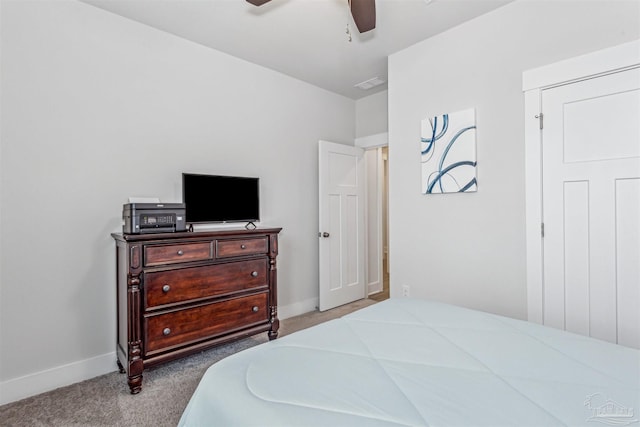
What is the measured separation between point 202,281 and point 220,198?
82 cm

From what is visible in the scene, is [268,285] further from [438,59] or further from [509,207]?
[438,59]

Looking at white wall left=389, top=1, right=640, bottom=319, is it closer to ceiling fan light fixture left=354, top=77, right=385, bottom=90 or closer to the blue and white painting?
the blue and white painting

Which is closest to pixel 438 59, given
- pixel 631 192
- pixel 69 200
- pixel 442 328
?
pixel 631 192

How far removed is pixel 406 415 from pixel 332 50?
308cm

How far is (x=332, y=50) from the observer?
10.1 feet

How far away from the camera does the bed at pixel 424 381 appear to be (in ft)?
2.75

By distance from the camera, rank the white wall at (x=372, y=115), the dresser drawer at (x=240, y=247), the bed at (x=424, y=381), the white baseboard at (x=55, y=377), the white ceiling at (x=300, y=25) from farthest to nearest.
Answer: the white wall at (x=372, y=115) → the dresser drawer at (x=240, y=247) → the white ceiling at (x=300, y=25) → the white baseboard at (x=55, y=377) → the bed at (x=424, y=381)

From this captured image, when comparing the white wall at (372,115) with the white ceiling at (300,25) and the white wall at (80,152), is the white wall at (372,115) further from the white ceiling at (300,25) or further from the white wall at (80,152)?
the white wall at (80,152)

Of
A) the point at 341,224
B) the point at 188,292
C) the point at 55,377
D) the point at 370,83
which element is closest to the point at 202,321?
the point at 188,292

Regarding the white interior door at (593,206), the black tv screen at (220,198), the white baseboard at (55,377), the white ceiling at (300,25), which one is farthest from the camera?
the black tv screen at (220,198)

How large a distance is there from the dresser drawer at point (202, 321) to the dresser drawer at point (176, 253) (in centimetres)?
38

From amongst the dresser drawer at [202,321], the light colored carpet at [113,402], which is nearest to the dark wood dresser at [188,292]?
the dresser drawer at [202,321]

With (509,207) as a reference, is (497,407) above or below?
below

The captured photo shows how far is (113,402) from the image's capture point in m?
2.04
